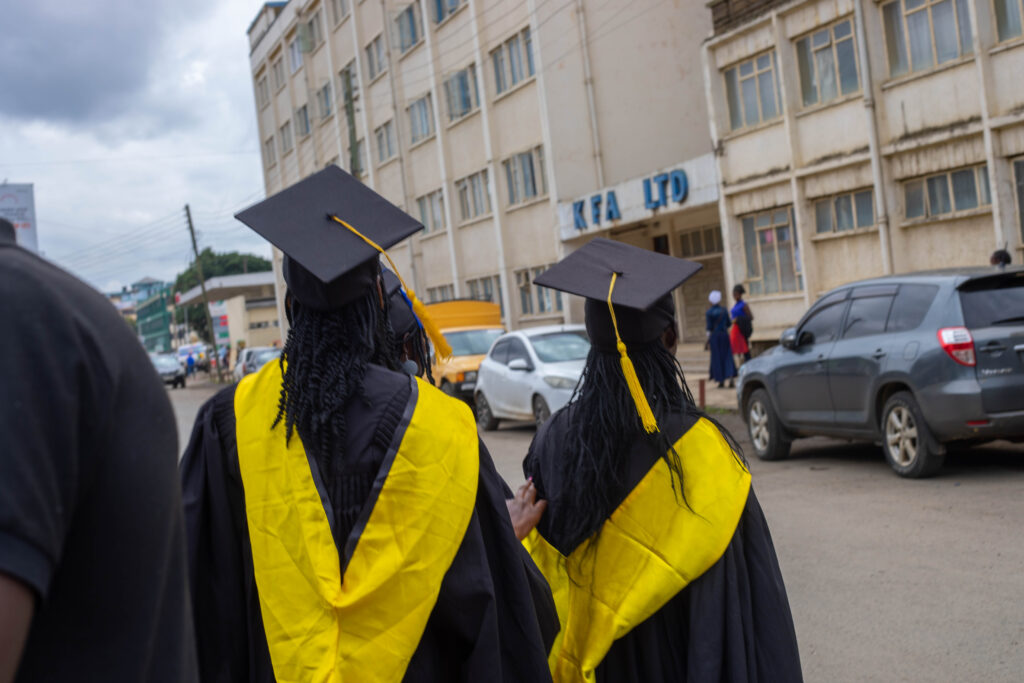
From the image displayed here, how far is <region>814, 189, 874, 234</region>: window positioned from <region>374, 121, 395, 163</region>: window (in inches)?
836

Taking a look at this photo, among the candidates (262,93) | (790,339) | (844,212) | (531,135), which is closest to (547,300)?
(531,135)

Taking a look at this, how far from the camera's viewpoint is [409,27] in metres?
36.4

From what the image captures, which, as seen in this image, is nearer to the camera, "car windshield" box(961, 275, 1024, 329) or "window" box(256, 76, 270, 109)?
"car windshield" box(961, 275, 1024, 329)

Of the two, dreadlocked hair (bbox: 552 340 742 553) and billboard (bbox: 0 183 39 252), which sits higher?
billboard (bbox: 0 183 39 252)

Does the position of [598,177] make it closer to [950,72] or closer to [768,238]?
[768,238]

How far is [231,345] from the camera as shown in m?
72.6

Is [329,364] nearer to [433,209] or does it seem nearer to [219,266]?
[433,209]

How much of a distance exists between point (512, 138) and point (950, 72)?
14.9 metres

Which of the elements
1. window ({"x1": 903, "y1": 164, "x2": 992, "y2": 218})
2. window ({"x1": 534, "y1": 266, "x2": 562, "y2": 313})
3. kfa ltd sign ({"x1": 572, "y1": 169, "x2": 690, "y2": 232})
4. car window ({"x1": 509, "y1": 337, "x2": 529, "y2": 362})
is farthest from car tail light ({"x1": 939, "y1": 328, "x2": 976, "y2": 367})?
window ({"x1": 534, "y1": 266, "x2": 562, "y2": 313})

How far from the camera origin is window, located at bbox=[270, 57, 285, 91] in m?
53.3

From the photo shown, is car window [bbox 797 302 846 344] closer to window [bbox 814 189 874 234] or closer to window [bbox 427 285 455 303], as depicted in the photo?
window [bbox 814 189 874 234]

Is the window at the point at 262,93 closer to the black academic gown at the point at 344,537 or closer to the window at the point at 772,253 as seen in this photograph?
the window at the point at 772,253

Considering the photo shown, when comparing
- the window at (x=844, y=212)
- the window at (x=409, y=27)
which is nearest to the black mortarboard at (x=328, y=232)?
the window at (x=844, y=212)

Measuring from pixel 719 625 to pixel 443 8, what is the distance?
108 ft
